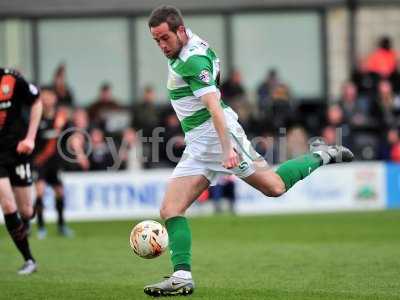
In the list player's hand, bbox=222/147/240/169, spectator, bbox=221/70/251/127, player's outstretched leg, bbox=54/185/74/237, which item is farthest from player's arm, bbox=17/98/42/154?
spectator, bbox=221/70/251/127

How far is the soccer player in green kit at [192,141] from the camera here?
8156 mm

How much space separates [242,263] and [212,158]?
2970 millimetres

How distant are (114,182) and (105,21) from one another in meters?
6.10

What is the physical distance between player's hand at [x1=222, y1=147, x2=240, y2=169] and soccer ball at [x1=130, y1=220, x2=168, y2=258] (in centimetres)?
107

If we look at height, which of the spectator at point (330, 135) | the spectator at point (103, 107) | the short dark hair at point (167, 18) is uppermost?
the short dark hair at point (167, 18)

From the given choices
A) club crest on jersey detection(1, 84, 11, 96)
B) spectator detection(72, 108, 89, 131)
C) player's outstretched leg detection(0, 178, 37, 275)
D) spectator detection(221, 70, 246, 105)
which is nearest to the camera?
player's outstretched leg detection(0, 178, 37, 275)

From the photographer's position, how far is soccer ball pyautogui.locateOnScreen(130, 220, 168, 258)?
28.4 feet

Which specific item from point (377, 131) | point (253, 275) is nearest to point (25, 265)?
point (253, 275)

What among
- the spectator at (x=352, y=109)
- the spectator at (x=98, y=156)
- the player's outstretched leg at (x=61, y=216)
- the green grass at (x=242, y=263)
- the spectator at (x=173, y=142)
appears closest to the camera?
the green grass at (x=242, y=263)

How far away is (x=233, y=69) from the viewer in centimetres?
2289

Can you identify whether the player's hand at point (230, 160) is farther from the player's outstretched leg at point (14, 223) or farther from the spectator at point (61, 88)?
the spectator at point (61, 88)

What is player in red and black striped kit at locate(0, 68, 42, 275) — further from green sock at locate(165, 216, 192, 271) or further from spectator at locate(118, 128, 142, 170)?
spectator at locate(118, 128, 142, 170)

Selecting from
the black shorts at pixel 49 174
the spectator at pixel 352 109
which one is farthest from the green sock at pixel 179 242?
the spectator at pixel 352 109

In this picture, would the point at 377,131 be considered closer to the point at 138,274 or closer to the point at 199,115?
the point at 138,274
